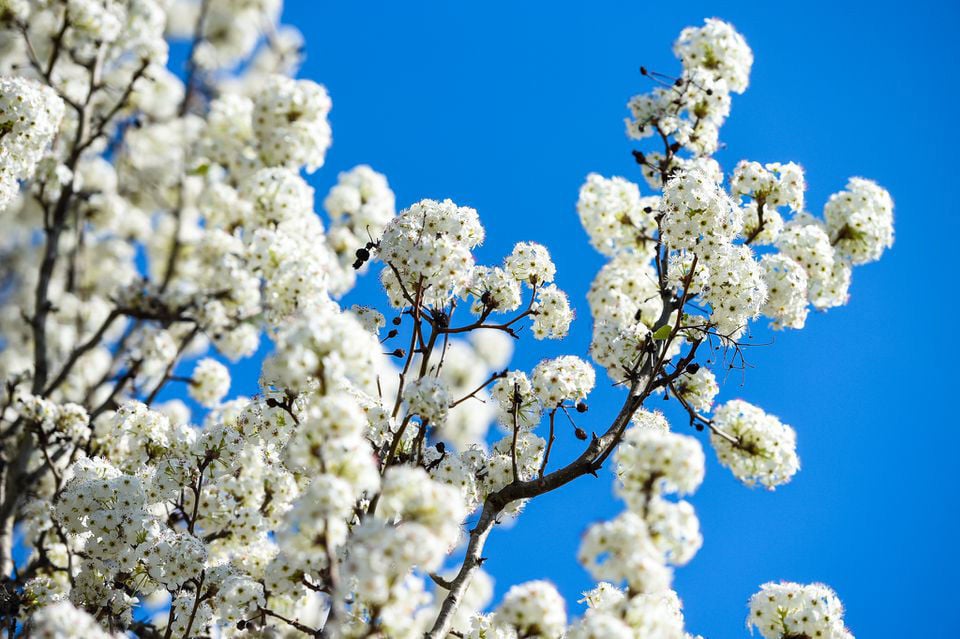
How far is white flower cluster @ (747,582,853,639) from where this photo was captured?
24.9 ft

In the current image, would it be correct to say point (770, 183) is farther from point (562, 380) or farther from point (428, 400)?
point (428, 400)

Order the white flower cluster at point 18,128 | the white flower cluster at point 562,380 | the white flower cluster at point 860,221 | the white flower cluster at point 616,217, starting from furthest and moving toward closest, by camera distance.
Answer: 1. the white flower cluster at point 616,217
2. the white flower cluster at point 860,221
3. the white flower cluster at point 18,128
4. the white flower cluster at point 562,380

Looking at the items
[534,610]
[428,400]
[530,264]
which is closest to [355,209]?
[530,264]

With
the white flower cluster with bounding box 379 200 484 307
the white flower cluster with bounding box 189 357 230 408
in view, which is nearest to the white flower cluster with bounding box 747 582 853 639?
the white flower cluster with bounding box 379 200 484 307

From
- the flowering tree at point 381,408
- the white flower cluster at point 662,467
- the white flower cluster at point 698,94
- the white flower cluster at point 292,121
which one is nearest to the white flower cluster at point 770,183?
the flowering tree at point 381,408

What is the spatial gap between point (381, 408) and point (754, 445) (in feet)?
10.7

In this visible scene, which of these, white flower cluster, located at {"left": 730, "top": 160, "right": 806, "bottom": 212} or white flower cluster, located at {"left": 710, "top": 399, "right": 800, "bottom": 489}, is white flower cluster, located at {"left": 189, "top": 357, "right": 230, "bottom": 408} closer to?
→ white flower cluster, located at {"left": 730, "top": 160, "right": 806, "bottom": 212}

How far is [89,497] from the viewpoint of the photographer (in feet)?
27.1

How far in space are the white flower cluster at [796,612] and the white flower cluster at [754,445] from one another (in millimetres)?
1039

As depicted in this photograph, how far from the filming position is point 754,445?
7484 millimetres

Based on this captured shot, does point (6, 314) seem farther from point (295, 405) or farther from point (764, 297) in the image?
point (764, 297)

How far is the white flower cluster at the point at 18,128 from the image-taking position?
30.5 feet

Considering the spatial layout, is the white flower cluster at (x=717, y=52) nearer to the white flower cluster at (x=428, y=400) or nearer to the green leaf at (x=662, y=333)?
the green leaf at (x=662, y=333)

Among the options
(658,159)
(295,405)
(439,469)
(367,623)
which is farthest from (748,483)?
(658,159)
